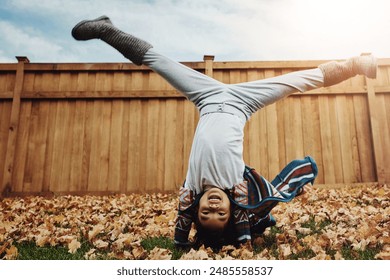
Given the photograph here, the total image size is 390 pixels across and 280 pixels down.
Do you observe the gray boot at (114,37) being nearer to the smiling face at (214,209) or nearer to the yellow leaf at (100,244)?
the smiling face at (214,209)

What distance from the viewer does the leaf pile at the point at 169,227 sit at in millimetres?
1510

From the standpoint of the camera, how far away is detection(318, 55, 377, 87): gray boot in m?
1.57

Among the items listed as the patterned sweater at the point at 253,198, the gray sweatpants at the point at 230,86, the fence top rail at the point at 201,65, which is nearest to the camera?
the patterned sweater at the point at 253,198

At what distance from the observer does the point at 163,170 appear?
3.57 m

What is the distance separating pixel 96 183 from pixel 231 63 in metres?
1.82

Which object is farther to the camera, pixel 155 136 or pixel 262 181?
pixel 155 136

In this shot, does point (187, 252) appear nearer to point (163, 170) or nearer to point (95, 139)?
point (163, 170)

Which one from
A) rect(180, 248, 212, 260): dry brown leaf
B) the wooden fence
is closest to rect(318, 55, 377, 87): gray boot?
rect(180, 248, 212, 260): dry brown leaf

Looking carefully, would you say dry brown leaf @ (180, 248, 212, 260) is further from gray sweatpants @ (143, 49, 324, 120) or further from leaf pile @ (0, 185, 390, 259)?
gray sweatpants @ (143, 49, 324, 120)

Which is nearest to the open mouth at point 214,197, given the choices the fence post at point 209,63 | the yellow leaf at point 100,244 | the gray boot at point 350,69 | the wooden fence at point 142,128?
the yellow leaf at point 100,244

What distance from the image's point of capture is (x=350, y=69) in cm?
160
